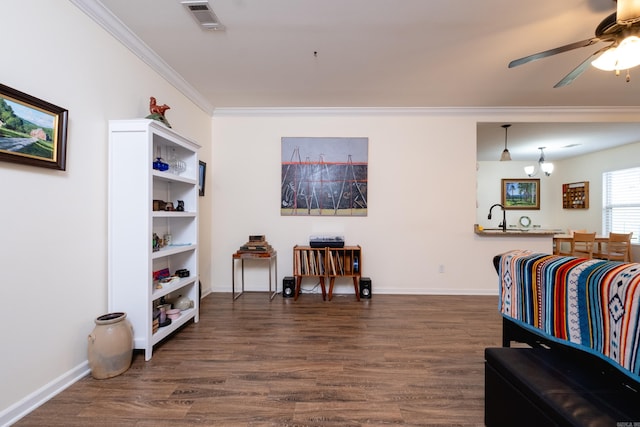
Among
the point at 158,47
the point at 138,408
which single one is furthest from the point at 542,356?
the point at 158,47

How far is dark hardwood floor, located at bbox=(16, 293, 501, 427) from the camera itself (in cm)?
154

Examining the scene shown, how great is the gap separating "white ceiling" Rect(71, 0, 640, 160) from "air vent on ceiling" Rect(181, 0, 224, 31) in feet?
0.15

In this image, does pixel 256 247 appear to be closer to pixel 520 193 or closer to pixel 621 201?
pixel 520 193

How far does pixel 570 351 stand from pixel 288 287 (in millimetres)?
2866

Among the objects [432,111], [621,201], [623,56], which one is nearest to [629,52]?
[623,56]

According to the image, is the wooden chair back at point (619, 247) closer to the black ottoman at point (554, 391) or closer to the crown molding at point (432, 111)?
the crown molding at point (432, 111)

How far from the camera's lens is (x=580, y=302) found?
1.21 m

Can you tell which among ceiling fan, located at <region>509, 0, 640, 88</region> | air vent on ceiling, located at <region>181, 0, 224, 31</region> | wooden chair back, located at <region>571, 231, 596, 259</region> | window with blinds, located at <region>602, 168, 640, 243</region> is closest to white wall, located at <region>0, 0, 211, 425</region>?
air vent on ceiling, located at <region>181, 0, 224, 31</region>

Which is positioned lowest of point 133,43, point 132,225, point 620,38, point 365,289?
point 365,289

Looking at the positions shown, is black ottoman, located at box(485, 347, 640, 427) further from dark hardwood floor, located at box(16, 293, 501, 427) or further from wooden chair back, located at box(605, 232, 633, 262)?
wooden chair back, located at box(605, 232, 633, 262)

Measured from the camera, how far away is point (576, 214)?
20.9 feet

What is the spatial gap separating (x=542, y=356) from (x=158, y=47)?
3463mm

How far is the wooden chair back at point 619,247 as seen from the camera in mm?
4852

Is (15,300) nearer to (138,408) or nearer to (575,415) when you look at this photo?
(138,408)
